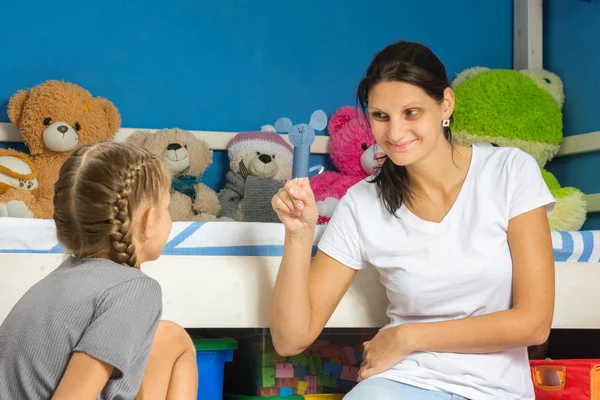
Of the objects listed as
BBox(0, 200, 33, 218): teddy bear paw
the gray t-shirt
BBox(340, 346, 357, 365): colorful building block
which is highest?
BBox(0, 200, 33, 218): teddy bear paw

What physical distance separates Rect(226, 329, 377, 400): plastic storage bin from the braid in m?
0.64

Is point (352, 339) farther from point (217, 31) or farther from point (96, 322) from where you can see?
point (217, 31)

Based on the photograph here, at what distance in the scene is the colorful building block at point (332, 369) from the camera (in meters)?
1.64

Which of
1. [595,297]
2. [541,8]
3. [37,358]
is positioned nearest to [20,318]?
[37,358]

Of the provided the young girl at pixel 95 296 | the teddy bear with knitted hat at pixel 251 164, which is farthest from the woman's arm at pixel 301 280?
the teddy bear with knitted hat at pixel 251 164

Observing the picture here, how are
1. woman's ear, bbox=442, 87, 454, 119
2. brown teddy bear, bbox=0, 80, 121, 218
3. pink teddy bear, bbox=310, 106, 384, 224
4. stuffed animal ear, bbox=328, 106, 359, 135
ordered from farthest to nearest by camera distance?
stuffed animal ear, bbox=328, 106, 359, 135 → pink teddy bear, bbox=310, 106, 384, 224 → brown teddy bear, bbox=0, 80, 121, 218 → woman's ear, bbox=442, 87, 454, 119

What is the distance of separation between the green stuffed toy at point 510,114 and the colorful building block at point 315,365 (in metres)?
0.83

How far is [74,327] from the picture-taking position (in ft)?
3.01

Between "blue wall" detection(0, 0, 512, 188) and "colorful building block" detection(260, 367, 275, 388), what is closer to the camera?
"colorful building block" detection(260, 367, 275, 388)

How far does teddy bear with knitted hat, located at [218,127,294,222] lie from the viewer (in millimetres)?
1968

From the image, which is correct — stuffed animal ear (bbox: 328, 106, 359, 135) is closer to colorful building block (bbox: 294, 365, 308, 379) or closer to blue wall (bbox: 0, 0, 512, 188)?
blue wall (bbox: 0, 0, 512, 188)

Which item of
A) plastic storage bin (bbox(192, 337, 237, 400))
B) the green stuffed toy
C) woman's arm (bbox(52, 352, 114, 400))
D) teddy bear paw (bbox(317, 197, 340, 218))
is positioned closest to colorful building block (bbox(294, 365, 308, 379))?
plastic storage bin (bbox(192, 337, 237, 400))

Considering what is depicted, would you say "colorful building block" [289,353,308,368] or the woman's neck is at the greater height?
the woman's neck

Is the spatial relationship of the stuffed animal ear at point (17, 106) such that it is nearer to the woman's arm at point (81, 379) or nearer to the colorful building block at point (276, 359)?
the colorful building block at point (276, 359)
